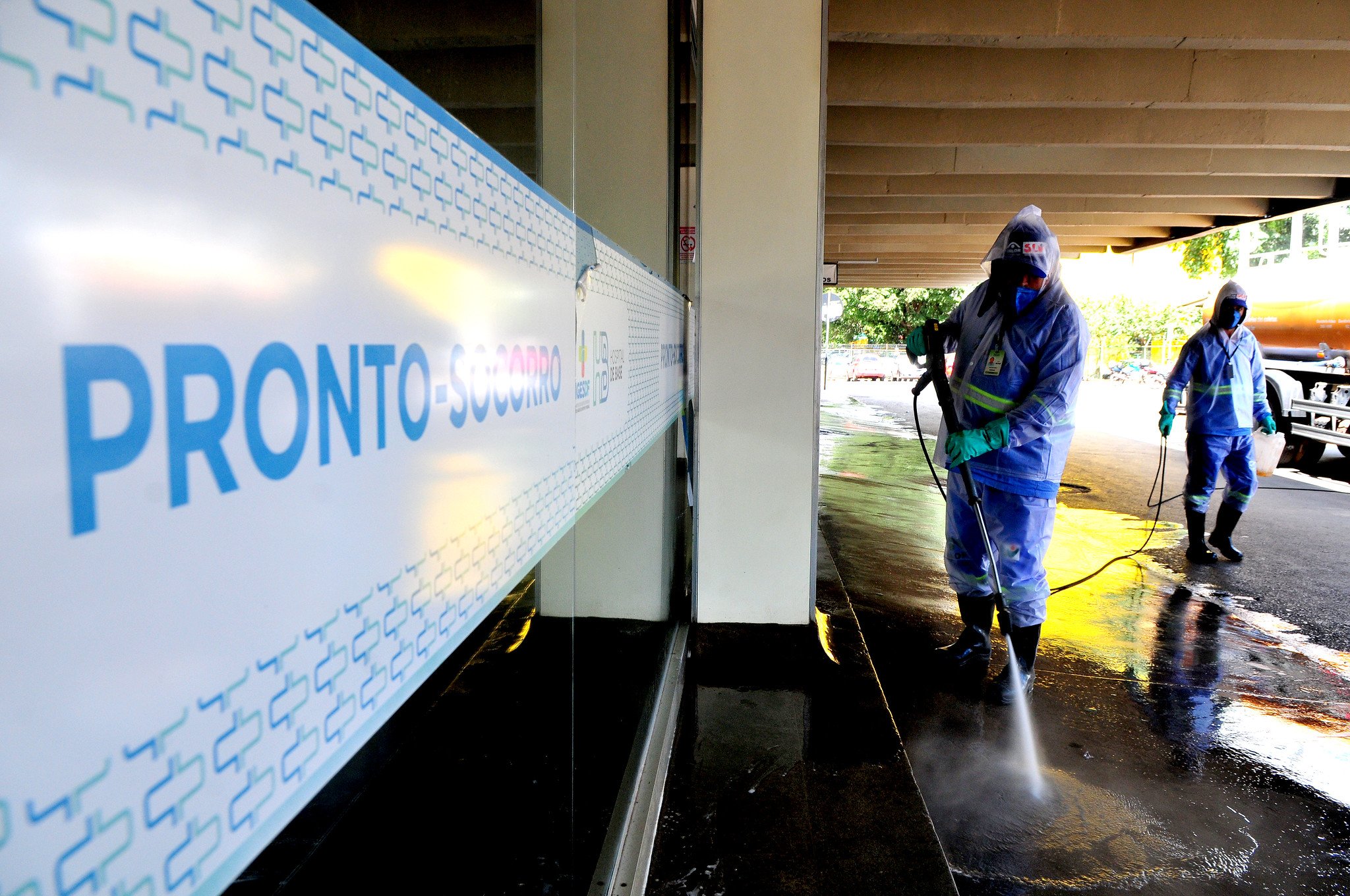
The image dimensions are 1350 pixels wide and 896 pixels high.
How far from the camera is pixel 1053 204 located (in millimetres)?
11617

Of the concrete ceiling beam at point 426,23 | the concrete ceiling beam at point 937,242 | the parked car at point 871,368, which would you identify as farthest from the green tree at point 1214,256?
the concrete ceiling beam at point 426,23

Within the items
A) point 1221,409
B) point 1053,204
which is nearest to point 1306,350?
point 1053,204

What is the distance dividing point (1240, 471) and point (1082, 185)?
5.64m

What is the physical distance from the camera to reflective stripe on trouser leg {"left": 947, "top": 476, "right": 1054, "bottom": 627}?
376 cm

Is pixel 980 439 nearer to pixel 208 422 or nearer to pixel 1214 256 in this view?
pixel 208 422

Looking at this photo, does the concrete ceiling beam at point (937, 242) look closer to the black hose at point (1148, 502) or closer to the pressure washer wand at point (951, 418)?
the black hose at point (1148, 502)

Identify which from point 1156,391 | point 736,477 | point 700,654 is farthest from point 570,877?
point 1156,391

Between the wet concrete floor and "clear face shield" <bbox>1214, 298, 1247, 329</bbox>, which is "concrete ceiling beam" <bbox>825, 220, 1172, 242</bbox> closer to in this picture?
"clear face shield" <bbox>1214, 298, 1247, 329</bbox>

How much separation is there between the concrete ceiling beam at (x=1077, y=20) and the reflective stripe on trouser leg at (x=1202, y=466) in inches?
112

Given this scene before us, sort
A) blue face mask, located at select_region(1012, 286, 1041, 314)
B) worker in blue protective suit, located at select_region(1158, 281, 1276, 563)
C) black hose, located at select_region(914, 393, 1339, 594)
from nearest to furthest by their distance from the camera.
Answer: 1. blue face mask, located at select_region(1012, 286, 1041, 314)
2. black hose, located at select_region(914, 393, 1339, 594)
3. worker in blue protective suit, located at select_region(1158, 281, 1276, 563)

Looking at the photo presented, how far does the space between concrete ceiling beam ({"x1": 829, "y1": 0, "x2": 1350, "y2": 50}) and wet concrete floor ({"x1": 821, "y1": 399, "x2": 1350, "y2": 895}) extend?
3.82m

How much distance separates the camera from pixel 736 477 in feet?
14.1

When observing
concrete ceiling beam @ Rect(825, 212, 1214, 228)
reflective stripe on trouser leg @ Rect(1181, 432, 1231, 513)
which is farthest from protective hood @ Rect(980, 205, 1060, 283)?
concrete ceiling beam @ Rect(825, 212, 1214, 228)

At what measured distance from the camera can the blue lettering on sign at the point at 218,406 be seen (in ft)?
1.25
